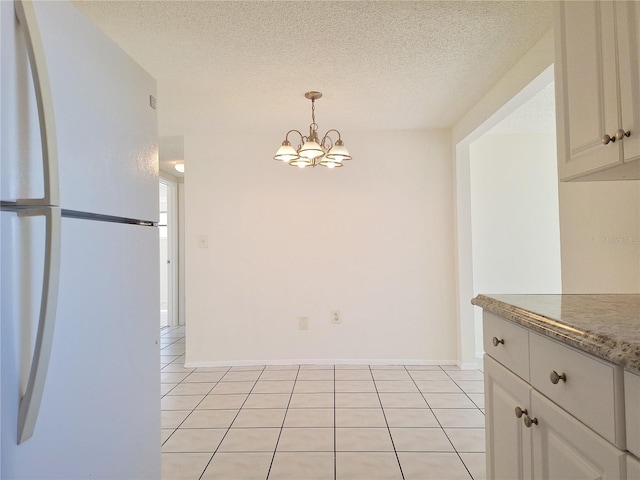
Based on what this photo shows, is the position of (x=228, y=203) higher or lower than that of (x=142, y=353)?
higher

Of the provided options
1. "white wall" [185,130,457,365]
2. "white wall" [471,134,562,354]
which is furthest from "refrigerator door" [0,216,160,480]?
"white wall" [471,134,562,354]

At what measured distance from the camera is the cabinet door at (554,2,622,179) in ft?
3.40

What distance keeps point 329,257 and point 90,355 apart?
2.61 metres

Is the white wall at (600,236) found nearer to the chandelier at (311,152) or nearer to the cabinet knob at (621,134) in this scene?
the cabinet knob at (621,134)

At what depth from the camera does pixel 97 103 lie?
3.16ft

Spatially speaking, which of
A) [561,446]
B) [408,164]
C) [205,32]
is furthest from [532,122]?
[561,446]

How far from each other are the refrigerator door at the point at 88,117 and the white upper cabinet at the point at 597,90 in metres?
1.43

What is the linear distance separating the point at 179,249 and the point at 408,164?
11.4 feet

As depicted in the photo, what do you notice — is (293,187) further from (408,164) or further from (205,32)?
(205,32)

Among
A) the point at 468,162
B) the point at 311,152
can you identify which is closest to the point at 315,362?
the point at 311,152

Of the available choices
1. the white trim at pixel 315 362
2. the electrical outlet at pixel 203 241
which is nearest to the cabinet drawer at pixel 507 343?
the white trim at pixel 315 362

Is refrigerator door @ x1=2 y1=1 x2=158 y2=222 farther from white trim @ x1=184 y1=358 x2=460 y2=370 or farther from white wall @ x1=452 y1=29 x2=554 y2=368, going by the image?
white trim @ x1=184 y1=358 x2=460 y2=370

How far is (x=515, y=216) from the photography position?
3.54m

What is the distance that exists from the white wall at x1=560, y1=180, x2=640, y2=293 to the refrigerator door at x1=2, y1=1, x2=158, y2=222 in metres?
1.85
